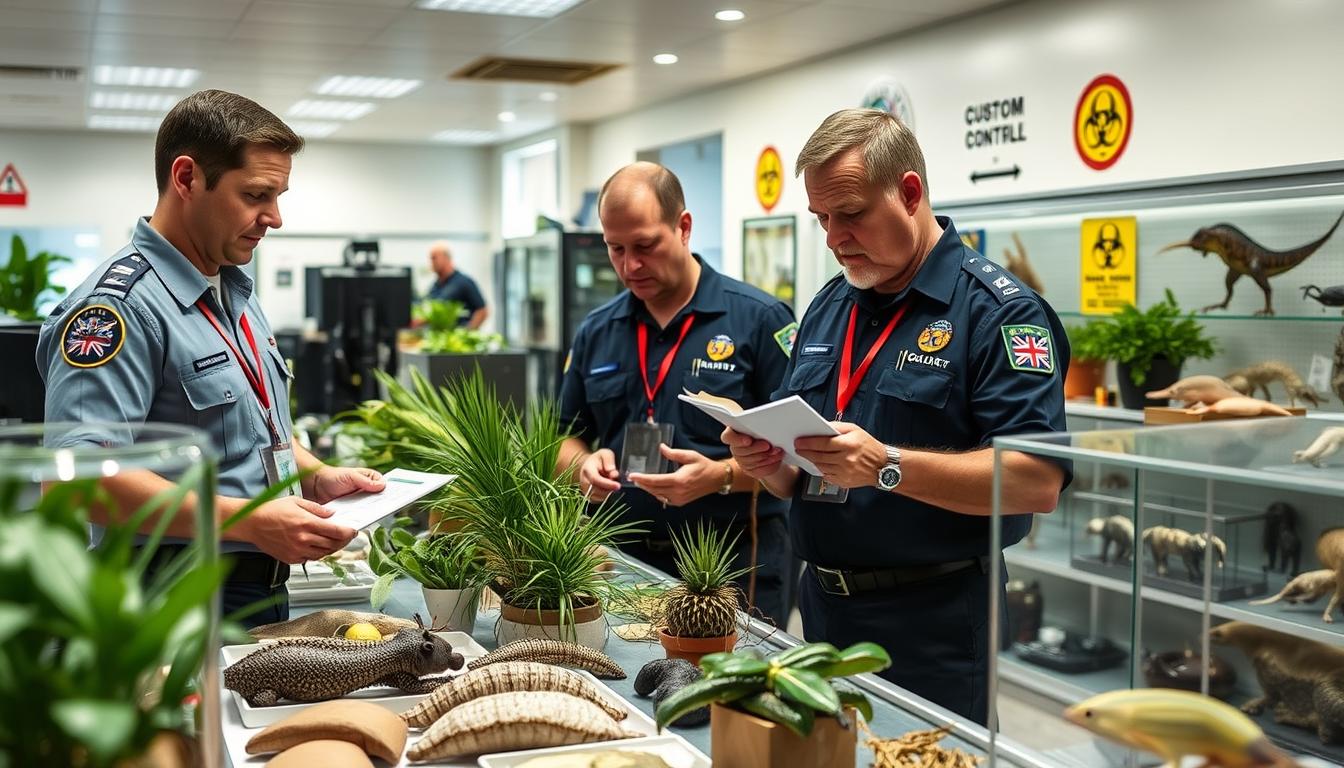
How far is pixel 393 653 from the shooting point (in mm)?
1688

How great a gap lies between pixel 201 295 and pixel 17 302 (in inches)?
98.5

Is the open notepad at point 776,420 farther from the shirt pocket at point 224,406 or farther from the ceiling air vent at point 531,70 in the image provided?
the ceiling air vent at point 531,70

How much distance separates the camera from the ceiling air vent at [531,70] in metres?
8.27

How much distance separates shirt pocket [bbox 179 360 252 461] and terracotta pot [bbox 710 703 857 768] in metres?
1.11

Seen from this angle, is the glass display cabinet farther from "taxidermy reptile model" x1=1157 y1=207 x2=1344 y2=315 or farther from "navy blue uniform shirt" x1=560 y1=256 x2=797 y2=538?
"taxidermy reptile model" x1=1157 y1=207 x2=1344 y2=315

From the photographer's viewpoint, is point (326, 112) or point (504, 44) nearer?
point (504, 44)

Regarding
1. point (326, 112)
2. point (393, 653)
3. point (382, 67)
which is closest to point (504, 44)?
point (382, 67)

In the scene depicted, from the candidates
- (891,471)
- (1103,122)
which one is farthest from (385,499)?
(1103,122)

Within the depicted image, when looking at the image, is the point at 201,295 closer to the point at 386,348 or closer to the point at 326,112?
the point at 386,348

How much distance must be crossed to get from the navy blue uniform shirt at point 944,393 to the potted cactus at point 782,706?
2.92 feet

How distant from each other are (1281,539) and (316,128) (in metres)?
11.9

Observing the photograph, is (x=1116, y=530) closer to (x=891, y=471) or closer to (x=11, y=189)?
(x=891, y=471)

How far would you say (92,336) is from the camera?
6.30 feet

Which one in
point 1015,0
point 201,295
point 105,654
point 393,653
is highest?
point 1015,0
